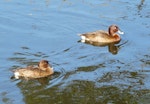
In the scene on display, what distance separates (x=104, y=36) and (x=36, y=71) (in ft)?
10.2

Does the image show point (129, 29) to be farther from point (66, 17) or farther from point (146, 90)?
point (146, 90)

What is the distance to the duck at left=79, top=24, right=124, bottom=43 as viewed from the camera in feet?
38.8

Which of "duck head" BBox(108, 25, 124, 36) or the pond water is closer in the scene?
the pond water

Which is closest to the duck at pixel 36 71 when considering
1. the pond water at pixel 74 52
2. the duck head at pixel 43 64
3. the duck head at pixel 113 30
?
the duck head at pixel 43 64

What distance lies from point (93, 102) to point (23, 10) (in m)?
5.78

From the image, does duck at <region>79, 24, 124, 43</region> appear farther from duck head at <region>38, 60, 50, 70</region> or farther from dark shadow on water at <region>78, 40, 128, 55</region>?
duck head at <region>38, 60, 50, 70</region>

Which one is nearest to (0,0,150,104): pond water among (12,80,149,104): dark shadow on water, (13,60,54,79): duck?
(12,80,149,104): dark shadow on water

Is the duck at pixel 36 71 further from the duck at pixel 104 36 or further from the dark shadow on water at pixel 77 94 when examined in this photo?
the duck at pixel 104 36

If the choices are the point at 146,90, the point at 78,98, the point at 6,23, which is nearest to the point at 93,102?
the point at 78,98

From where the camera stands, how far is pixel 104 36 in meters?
12.0

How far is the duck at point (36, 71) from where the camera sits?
30.3 feet

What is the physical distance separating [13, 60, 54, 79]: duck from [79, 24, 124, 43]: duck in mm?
2384

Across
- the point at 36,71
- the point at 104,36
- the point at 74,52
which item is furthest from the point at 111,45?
the point at 36,71

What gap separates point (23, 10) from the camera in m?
13.4
